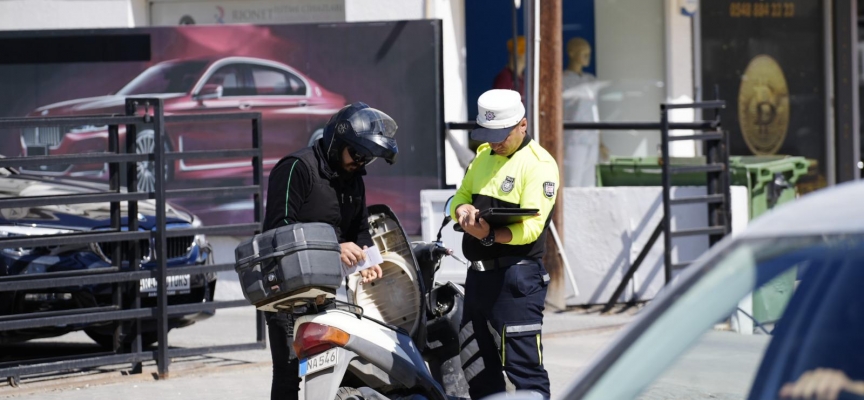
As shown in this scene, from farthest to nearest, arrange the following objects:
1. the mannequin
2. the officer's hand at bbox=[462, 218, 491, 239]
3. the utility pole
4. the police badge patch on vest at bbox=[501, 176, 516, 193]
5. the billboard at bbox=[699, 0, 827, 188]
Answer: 1. the billboard at bbox=[699, 0, 827, 188]
2. the mannequin
3. the utility pole
4. the police badge patch on vest at bbox=[501, 176, 516, 193]
5. the officer's hand at bbox=[462, 218, 491, 239]

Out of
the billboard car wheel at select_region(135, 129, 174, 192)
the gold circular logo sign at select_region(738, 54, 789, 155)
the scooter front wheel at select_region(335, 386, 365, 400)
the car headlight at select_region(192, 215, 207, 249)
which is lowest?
the scooter front wheel at select_region(335, 386, 365, 400)

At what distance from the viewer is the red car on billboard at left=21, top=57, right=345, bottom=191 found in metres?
11.1

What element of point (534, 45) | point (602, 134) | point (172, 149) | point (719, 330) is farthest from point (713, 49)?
point (719, 330)

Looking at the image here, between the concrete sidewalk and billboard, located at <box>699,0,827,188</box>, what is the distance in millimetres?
5256

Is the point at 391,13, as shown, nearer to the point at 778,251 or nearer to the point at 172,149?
the point at 172,149

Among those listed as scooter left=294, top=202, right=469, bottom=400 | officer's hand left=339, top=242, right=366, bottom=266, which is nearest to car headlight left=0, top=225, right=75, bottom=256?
scooter left=294, top=202, right=469, bottom=400

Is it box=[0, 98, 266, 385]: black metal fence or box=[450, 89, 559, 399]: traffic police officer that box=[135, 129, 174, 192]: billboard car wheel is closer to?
box=[0, 98, 266, 385]: black metal fence

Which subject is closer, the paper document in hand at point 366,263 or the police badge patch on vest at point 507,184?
the paper document in hand at point 366,263

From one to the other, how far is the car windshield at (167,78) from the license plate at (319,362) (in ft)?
21.9

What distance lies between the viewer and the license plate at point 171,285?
8.23 metres

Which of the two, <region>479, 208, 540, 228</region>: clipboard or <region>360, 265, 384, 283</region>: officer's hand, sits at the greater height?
<region>479, 208, 540, 228</region>: clipboard

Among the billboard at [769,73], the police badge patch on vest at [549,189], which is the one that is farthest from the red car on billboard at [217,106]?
the police badge patch on vest at [549,189]

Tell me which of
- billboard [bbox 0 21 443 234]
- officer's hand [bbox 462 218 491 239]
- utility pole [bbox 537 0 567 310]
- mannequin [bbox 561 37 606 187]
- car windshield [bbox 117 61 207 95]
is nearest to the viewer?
Result: officer's hand [bbox 462 218 491 239]

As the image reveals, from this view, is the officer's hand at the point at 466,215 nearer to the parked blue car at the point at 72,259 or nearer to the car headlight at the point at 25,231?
the parked blue car at the point at 72,259
